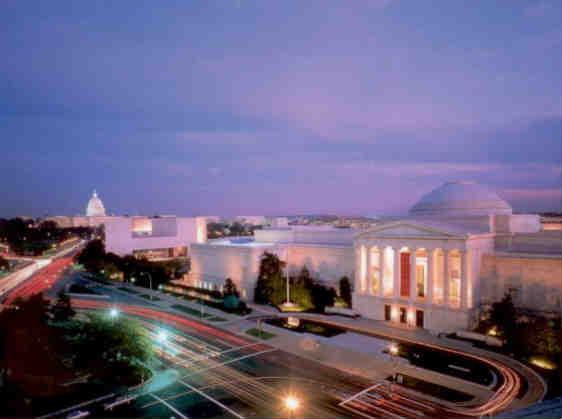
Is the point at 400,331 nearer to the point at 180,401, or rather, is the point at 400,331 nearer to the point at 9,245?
the point at 180,401

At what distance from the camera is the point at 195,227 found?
407ft

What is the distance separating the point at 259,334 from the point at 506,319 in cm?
2521

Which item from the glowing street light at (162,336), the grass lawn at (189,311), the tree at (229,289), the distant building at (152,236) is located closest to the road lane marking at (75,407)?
the glowing street light at (162,336)

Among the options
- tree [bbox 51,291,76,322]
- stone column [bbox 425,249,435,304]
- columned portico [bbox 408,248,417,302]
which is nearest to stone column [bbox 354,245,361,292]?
columned portico [bbox 408,248,417,302]

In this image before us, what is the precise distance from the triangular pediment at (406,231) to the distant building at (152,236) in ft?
200

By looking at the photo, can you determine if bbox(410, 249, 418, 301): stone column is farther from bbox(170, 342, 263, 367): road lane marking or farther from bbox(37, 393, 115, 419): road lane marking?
bbox(37, 393, 115, 419): road lane marking

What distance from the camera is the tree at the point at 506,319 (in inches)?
1502

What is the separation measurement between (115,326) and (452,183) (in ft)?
163

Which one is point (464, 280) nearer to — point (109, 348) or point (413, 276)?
point (413, 276)

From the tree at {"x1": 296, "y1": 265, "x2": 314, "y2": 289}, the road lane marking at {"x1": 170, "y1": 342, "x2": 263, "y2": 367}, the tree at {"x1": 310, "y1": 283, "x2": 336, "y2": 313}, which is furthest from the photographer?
the tree at {"x1": 296, "y1": 265, "x2": 314, "y2": 289}

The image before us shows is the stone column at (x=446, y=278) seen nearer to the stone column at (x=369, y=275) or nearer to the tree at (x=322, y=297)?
the stone column at (x=369, y=275)

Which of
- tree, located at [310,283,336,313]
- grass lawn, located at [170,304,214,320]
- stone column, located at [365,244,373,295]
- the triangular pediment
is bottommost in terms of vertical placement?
grass lawn, located at [170,304,214,320]

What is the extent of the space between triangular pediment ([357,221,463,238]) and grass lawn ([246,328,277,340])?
18062mm

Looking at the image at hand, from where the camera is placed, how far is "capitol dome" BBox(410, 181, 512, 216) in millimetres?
54969
